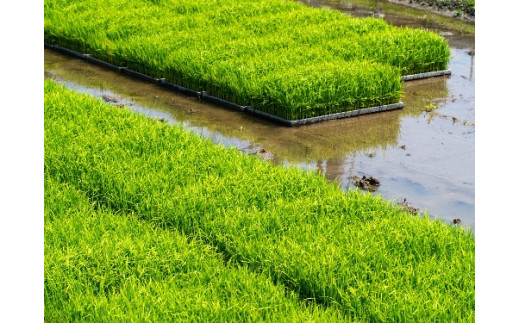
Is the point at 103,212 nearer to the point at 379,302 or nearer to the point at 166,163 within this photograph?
the point at 166,163

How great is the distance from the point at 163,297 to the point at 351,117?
4.69 meters

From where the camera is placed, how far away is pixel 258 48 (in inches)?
385

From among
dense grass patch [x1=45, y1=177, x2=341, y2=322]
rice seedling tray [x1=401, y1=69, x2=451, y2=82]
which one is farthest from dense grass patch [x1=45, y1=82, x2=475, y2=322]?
rice seedling tray [x1=401, y1=69, x2=451, y2=82]

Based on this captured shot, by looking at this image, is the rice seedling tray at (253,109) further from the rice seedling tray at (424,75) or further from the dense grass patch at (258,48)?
the rice seedling tray at (424,75)

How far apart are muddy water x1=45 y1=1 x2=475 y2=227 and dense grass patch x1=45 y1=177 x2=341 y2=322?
169cm

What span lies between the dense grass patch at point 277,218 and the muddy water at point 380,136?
→ 646mm

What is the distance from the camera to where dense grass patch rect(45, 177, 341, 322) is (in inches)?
163

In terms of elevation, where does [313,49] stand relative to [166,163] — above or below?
above

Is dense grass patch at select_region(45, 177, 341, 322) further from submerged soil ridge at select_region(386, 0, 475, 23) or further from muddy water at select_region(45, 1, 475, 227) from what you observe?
submerged soil ridge at select_region(386, 0, 475, 23)

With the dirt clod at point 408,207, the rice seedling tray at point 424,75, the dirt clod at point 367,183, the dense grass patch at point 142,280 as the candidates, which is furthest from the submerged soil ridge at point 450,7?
the dense grass patch at point 142,280

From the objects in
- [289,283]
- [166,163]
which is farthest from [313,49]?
[289,283]

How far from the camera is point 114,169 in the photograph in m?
6.11

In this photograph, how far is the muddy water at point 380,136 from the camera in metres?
6.72

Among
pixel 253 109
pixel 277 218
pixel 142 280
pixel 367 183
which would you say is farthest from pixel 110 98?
pixel 142 280
